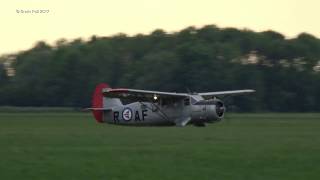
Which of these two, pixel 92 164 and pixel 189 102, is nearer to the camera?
pixel 92 164

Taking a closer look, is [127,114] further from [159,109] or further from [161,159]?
[161,159]

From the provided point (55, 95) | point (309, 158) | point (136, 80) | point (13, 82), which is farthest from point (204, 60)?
point (309, 158)

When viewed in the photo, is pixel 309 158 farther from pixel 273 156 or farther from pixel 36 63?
pixel 36 63

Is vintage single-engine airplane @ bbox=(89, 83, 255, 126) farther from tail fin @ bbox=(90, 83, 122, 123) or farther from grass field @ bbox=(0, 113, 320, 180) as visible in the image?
grass field @ bbox=(0, 113, 320, 180)

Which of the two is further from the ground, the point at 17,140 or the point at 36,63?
the point at 36,63

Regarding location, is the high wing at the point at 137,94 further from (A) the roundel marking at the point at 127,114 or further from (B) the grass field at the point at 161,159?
(B) the grass field at the point at 161,159

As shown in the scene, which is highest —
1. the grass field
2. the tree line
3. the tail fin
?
the tree line

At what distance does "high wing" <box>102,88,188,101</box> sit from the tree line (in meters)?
47.1

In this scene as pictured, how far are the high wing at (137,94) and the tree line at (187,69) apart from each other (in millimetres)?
47063

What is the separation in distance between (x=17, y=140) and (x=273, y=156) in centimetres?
→ 913

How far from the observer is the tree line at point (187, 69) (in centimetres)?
9806

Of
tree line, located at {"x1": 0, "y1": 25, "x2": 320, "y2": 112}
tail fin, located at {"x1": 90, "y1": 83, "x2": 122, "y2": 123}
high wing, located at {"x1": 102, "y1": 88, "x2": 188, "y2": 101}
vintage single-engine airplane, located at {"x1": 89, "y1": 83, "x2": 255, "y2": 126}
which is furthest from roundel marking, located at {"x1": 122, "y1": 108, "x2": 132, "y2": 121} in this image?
tree line, located at {"x1": 0, "y1": 25, "x2": 320, "y2": 112}

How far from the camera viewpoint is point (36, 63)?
391 feet

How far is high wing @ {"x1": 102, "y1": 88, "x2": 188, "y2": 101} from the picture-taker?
39.0 meters
